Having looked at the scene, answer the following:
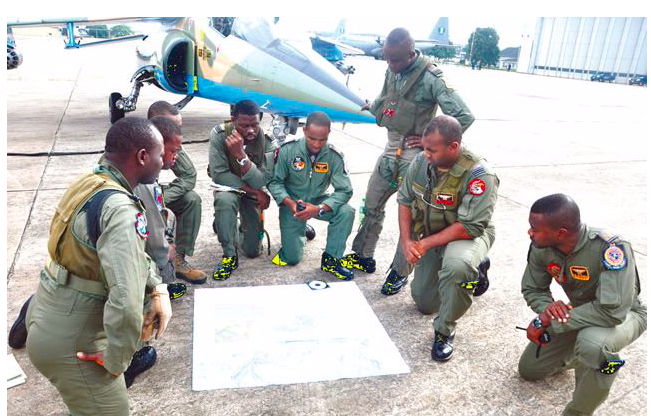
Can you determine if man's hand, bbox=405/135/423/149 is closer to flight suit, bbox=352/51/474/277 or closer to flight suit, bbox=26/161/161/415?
flight suit, bbox=352/51/474/277

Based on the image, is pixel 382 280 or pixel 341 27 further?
pixel 341 27

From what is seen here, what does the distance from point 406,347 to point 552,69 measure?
74283 mm

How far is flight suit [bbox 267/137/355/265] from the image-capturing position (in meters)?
4.00

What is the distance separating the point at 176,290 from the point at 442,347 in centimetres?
200

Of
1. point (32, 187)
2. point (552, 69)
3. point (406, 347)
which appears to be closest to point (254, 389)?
point (406, 347)

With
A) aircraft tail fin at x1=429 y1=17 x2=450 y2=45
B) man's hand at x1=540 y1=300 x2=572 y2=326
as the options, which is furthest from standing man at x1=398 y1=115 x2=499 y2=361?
aircraft tail fin at x1=429 y1=17 x2=450 y2=45

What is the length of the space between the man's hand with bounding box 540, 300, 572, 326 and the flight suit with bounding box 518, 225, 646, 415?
0.09 feet

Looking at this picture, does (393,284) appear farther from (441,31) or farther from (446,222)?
(441,31)

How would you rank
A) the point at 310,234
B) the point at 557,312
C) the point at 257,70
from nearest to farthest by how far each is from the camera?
the point at 557,312, the point at 310,234, the point at 257,70

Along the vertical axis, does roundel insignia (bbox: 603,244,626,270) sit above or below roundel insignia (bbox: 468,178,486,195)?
below

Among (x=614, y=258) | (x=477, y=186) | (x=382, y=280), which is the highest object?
(x=477, y=186)

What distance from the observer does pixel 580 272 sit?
2475 mm

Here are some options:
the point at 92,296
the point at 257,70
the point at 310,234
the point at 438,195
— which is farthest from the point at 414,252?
the point at 257,70

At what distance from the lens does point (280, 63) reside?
6867mm
